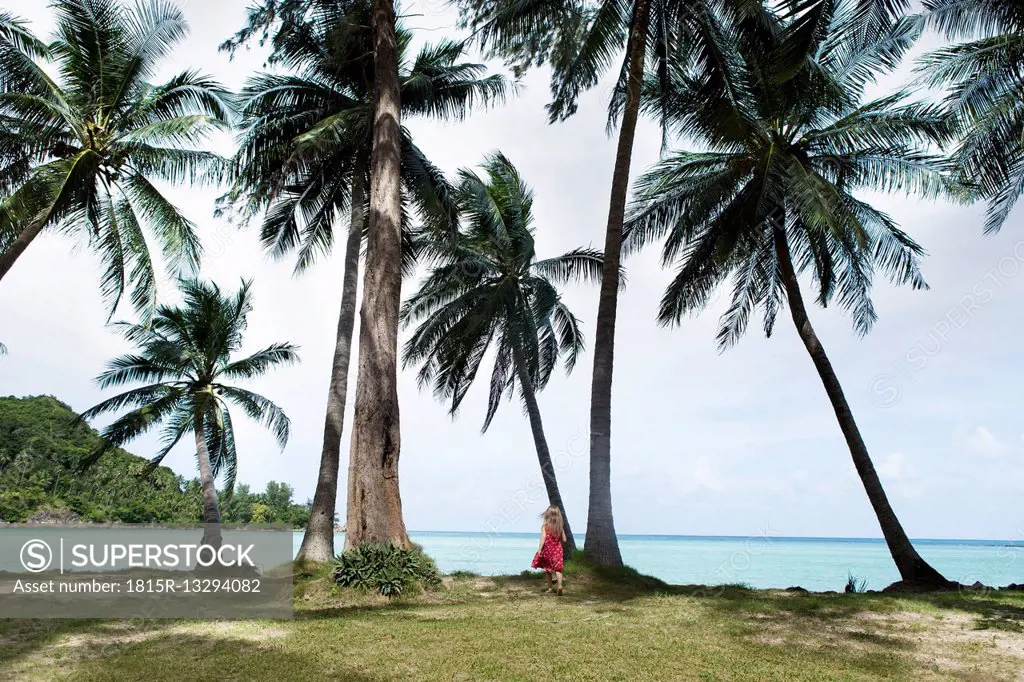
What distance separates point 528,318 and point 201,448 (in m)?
10.9

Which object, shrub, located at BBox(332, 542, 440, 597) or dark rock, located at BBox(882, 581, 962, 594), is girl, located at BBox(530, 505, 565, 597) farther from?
dark rock, located at BBox(882, 581, 962, 594)

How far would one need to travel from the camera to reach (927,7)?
11.5 meters

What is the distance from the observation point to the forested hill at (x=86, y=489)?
3884 centimetres

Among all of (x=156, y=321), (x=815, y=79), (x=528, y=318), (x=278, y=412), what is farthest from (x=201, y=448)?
(x=815, y=79)

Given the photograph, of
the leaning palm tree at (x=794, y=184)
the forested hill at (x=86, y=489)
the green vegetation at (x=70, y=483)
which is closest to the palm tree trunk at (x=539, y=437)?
the leaning palm tree at (x=794, y=184)

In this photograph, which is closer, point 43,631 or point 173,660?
point 173,660

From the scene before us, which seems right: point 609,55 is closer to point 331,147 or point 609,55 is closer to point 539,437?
point 331,147

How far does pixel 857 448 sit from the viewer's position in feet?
43.9

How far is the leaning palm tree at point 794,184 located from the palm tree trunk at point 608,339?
1.53 m

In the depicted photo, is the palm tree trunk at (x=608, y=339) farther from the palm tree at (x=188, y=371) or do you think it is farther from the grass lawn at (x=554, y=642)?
the palm tree at (x=188, y=371)

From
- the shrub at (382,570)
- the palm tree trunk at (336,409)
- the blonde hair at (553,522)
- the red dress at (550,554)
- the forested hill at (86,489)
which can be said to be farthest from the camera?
the forested hill at (86,489)

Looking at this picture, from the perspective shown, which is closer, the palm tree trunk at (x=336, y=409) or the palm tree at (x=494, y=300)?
the palm tree trunk at (x=336, y=409)

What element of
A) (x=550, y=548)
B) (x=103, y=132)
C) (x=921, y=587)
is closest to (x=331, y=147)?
(x=103, y=132)

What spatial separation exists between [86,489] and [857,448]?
4495 centimetres
